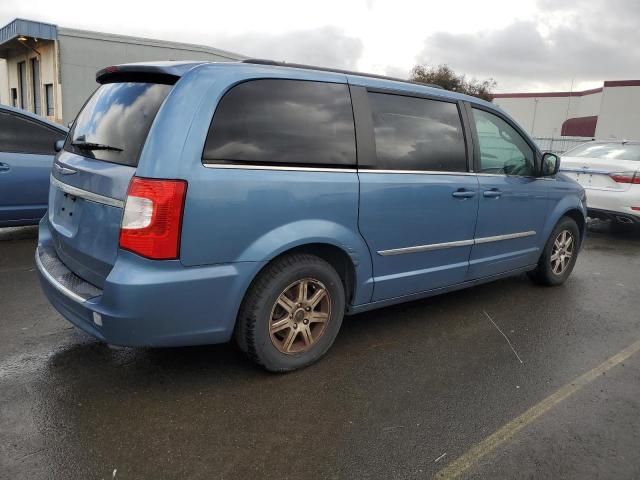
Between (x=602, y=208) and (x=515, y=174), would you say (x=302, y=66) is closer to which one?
(x=515, y=174)

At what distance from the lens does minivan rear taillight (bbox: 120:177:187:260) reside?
8.45 ft

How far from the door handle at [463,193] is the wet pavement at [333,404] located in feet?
3.46

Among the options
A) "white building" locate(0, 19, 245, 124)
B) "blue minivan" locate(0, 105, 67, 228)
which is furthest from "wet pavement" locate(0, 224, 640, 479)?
"white building" locate(0, 19, 245, 124)

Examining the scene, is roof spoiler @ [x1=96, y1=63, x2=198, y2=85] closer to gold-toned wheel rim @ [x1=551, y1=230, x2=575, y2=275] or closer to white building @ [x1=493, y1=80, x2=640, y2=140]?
gold-toned wheel rim @ [x1=551, y1=230, x2=575, y2=275]

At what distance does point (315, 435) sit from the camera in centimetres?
267

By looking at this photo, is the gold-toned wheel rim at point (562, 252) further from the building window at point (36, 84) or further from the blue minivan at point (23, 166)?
the building window at point (36, 84)

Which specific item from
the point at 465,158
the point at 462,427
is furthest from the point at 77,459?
the point at 465,158

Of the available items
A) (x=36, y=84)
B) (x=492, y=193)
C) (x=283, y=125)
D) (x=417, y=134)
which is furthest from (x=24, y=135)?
(x=36, y=84)

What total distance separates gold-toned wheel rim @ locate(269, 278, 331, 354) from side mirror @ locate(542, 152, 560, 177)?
8.67ft

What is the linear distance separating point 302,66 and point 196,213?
4.31 feet

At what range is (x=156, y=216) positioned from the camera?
257cm

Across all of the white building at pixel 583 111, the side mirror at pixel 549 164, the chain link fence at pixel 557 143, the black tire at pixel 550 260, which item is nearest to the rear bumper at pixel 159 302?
the side mirror at pixel 549 164

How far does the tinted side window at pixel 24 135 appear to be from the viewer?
5828 millimetres

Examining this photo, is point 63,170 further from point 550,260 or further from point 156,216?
point 550,260
